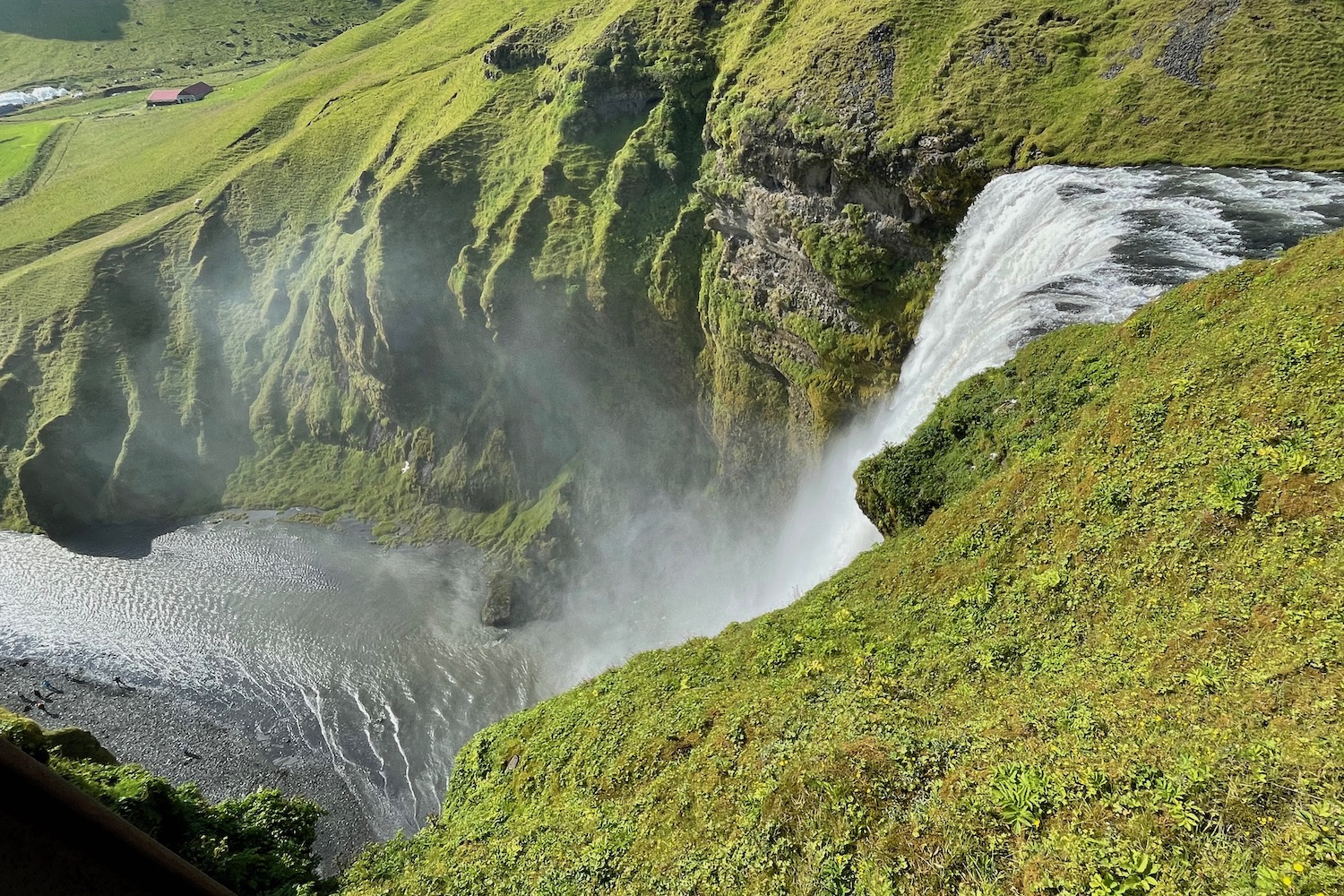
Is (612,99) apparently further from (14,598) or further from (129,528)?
(14,598)

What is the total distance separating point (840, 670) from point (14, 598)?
76464mm

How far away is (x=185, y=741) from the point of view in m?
44.2

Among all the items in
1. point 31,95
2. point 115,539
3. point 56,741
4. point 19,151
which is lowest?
point 115,539

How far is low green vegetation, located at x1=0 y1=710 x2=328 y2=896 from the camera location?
1694cm

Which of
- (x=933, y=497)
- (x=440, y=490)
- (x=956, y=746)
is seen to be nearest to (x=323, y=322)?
(x=440, y=490)

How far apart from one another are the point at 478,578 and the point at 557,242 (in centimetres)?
2796

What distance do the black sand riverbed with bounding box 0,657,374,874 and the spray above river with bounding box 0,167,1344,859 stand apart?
773 mm

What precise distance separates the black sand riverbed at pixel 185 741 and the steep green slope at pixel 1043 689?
1012 inches

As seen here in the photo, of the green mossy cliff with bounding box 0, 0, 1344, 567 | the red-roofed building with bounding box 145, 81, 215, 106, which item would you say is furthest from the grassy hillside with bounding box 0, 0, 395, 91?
the green mossy cliff with bounding box 0, 0, 1344, 567

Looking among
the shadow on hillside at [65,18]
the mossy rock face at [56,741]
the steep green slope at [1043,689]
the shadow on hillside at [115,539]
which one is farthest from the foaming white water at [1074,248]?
the shadow on hillside at [65,18]

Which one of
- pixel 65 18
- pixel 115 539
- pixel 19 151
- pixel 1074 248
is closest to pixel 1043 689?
pixel 1074 248

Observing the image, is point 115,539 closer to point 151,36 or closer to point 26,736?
point 26,736

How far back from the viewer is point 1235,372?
13.8 m

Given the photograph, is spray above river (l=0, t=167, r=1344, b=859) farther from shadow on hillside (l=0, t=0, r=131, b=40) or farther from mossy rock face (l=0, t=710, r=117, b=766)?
shadow on hillside (l=0, t=0, r=131, b=40)
